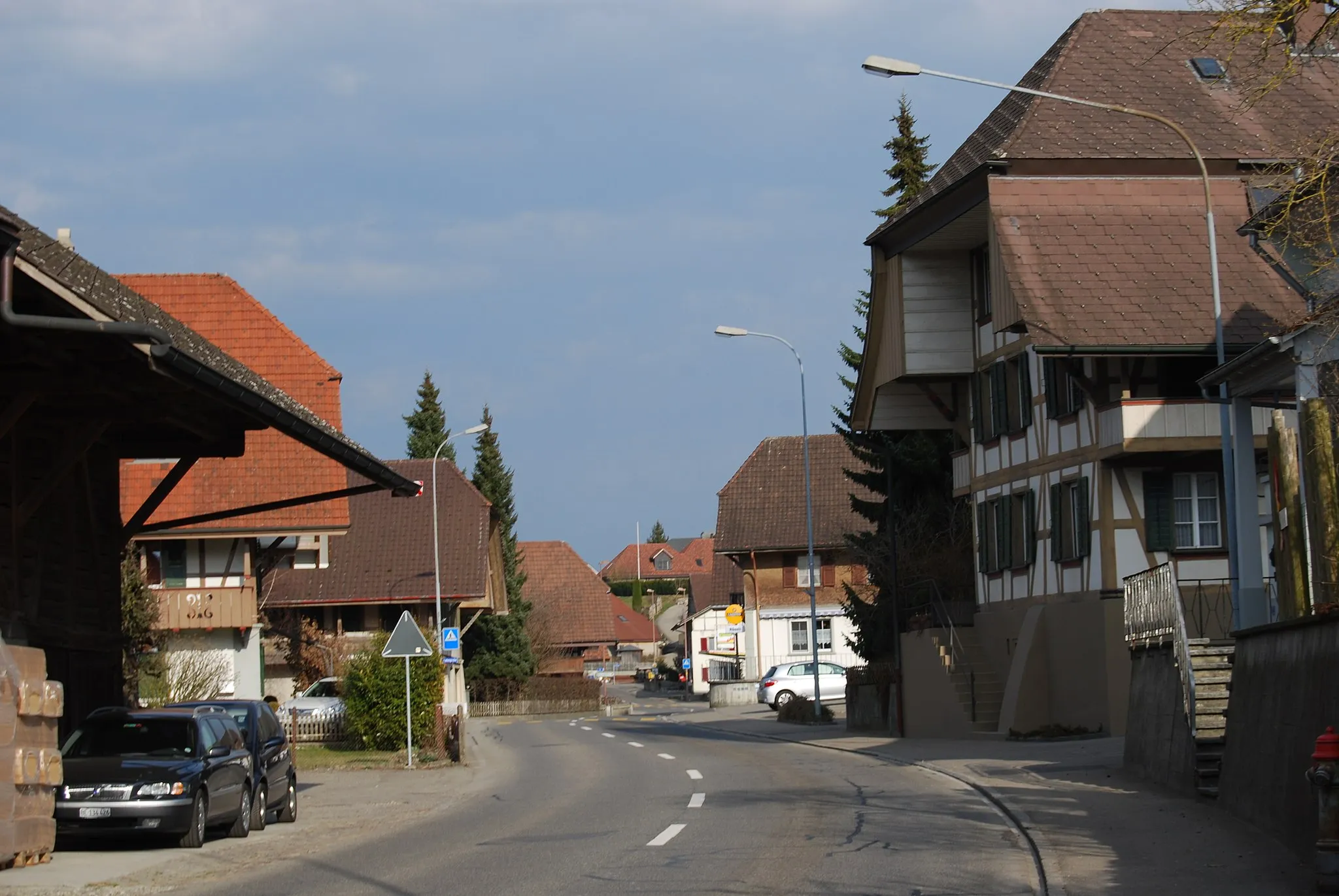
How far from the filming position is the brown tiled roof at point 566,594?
9169 cm

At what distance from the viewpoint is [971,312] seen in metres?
37.5

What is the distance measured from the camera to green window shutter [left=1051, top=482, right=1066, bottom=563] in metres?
32.6

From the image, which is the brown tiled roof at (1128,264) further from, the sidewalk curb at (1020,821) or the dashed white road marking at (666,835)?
the dashed white road marking at (666,835)

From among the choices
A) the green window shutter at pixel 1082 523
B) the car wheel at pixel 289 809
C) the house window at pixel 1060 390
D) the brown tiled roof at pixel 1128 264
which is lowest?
the car wheel at pixel 289 809

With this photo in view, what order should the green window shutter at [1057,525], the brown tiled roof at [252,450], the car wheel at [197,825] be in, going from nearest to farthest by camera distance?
the car wheel at [197,825], the green window shutter at [1057,525], the brown tiled roof at [252,450]

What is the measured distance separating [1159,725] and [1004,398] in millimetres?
16622

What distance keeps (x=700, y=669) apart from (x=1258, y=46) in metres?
83.2

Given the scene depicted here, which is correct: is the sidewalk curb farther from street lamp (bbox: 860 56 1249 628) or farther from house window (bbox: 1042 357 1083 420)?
house window (bbox: 1042 357 1083 420)

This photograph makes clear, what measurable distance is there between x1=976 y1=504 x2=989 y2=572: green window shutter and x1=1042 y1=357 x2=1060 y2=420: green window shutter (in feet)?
14.9

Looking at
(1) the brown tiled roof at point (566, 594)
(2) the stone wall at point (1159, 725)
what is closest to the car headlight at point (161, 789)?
(2) the stone wall at point (1159, 725)

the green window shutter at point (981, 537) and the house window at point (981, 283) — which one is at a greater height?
the house window at point (981, 283)

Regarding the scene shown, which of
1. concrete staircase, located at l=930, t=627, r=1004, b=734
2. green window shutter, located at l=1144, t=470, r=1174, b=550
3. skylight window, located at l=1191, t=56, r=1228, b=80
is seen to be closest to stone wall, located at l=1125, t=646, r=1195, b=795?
green window shutter, located at l=1144, t=470, r=1174, b=550

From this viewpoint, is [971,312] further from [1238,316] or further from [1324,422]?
[1324,422]

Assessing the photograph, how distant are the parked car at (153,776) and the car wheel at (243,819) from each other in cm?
1
